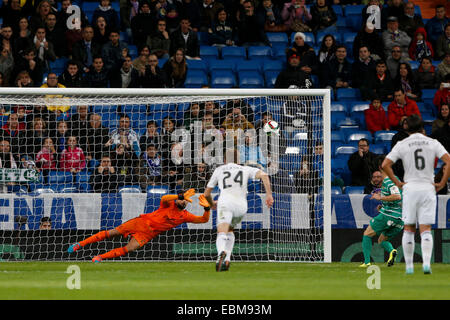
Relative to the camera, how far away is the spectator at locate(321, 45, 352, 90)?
19.6 m

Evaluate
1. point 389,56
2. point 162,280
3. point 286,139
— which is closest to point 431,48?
point 389,56

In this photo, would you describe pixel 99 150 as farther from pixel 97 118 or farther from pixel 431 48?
pixel 431 48

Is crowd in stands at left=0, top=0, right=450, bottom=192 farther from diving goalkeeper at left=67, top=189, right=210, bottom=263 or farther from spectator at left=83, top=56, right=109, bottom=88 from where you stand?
diving goalkeeper at left=67, top=189, right=210, bottom=263

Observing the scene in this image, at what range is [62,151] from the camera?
15.9 m

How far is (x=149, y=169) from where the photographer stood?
15.9 meters

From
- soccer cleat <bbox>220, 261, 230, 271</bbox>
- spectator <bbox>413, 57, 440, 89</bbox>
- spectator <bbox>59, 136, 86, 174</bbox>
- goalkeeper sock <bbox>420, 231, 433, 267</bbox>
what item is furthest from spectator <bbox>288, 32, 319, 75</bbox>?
→ goalkeeper sock <bbox>420, 231, 433, 267</bbox>

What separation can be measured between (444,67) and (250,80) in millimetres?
4486

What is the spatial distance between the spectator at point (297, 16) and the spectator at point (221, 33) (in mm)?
1415

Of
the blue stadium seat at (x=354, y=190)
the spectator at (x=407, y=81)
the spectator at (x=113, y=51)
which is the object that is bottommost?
the blue stadium seat at (x=354, y=190)

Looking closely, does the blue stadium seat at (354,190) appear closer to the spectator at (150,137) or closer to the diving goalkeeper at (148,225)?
the diving goalkeeper at (148,225)

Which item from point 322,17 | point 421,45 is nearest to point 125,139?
point 322,17

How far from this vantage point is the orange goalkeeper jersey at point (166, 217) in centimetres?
1444

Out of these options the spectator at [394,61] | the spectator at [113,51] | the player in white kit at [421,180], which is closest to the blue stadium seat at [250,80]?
the spectator at [113,51]

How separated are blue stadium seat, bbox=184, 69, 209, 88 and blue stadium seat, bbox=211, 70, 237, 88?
7.1 inches
